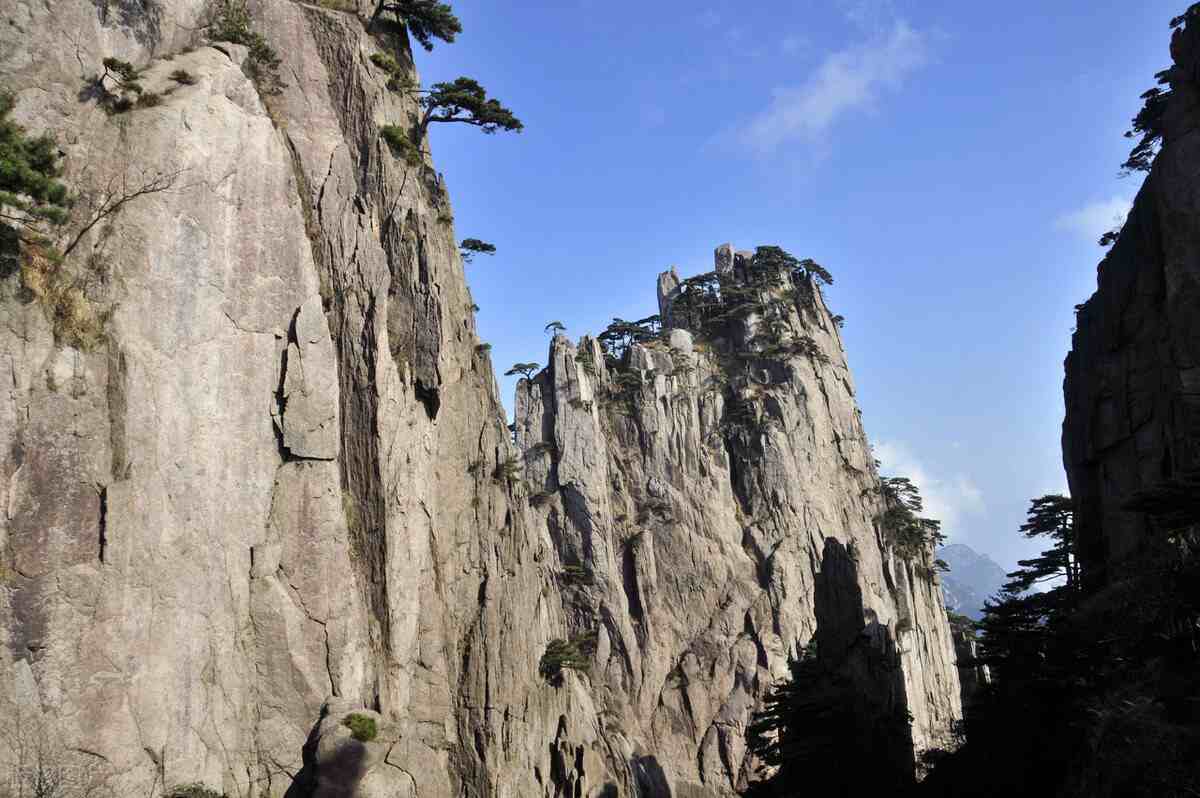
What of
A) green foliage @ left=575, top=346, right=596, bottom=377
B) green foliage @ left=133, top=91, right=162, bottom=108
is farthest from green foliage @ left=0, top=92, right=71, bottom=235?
green foliage @ left=575, top=346, right=596, bottom=377

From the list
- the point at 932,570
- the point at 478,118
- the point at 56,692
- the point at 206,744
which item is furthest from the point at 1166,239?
the point at 932,570

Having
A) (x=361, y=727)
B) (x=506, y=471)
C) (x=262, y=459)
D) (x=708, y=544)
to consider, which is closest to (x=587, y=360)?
(x=708, y=544)

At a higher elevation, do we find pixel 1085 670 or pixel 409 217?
pixel 409 217

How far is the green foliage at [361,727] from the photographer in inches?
1282

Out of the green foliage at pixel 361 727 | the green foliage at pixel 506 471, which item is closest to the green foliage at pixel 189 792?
the green foliage at pixel 361 727

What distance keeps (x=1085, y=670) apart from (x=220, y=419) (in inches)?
1469

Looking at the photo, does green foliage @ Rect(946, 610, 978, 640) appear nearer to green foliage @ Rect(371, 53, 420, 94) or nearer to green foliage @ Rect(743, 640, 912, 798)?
green foliage @ Rect(743, 640, 912, 798)

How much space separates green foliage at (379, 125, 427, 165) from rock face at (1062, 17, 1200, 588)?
37714mm

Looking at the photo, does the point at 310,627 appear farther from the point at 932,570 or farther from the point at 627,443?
the point at 932,570

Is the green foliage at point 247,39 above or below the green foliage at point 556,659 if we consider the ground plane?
above

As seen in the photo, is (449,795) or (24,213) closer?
(24,213)

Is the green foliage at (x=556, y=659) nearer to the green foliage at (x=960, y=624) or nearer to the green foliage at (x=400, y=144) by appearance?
the green foliage at (x=400, y=144)

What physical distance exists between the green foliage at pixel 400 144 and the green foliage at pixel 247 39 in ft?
19.5

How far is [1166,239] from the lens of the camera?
40.6m
